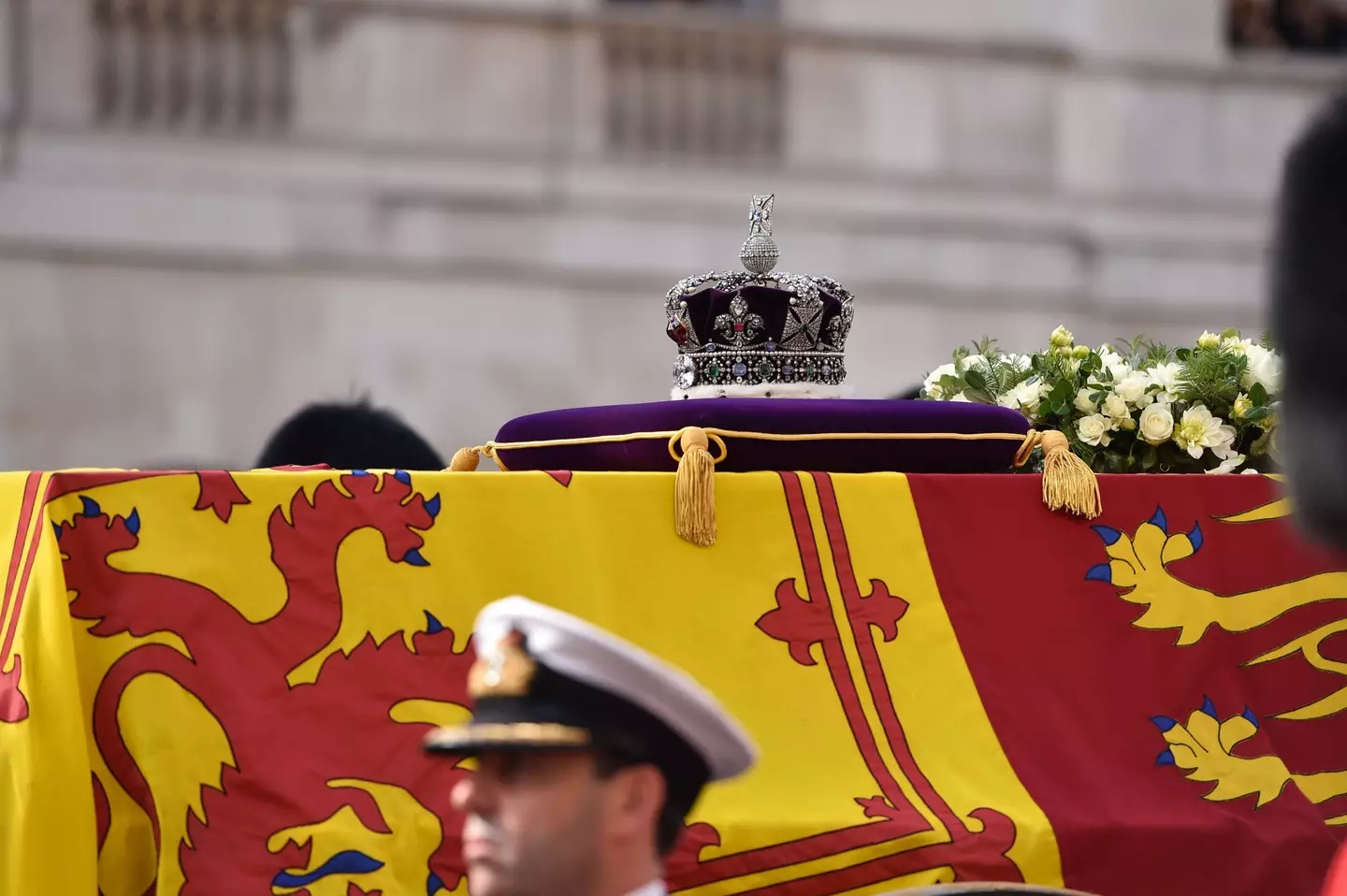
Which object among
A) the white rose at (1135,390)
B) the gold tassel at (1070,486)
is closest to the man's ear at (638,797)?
the gold tassel at (1070,486)

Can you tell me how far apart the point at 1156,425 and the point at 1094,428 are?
0.34 ft

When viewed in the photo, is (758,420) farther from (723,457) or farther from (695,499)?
(695,499)

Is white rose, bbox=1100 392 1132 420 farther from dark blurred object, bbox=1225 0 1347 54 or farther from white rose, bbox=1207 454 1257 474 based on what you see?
dark blurred object, bbox=1225 0 1347 54

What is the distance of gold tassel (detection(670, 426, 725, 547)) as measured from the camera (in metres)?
2.45

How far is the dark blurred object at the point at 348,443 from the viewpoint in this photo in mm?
4082

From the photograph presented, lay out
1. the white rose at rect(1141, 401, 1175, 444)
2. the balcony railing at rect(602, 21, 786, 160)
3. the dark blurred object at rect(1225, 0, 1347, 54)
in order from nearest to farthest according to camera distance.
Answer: the white rose at rect(1141, 401, 1175, 444) → the balcony railing at rect(602, 21, 786, 160) → the dark blurred object at rect(1225, 0, 1347, 54)

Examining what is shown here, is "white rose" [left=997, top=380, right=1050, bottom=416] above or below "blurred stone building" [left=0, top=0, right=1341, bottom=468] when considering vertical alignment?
below

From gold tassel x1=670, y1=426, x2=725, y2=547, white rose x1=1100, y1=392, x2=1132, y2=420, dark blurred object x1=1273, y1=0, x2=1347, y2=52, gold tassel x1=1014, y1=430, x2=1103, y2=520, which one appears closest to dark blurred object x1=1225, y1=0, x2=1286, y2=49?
dark blurred object x1=1273, y1=0, x2=1347, y2=52

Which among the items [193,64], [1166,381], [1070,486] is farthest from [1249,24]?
[1070,486]

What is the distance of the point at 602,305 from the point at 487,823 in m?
7.31

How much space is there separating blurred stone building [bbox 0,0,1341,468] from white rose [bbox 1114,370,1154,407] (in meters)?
5.50

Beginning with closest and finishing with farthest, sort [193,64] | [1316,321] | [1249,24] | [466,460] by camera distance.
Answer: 1. [1316,321]
2. [466,460]
3. [193,64]
4. [1249,24]

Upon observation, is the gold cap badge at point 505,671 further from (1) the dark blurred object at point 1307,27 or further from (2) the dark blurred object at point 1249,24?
(1) the dark blurred object at point 1307,27

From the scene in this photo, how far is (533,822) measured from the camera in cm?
150
